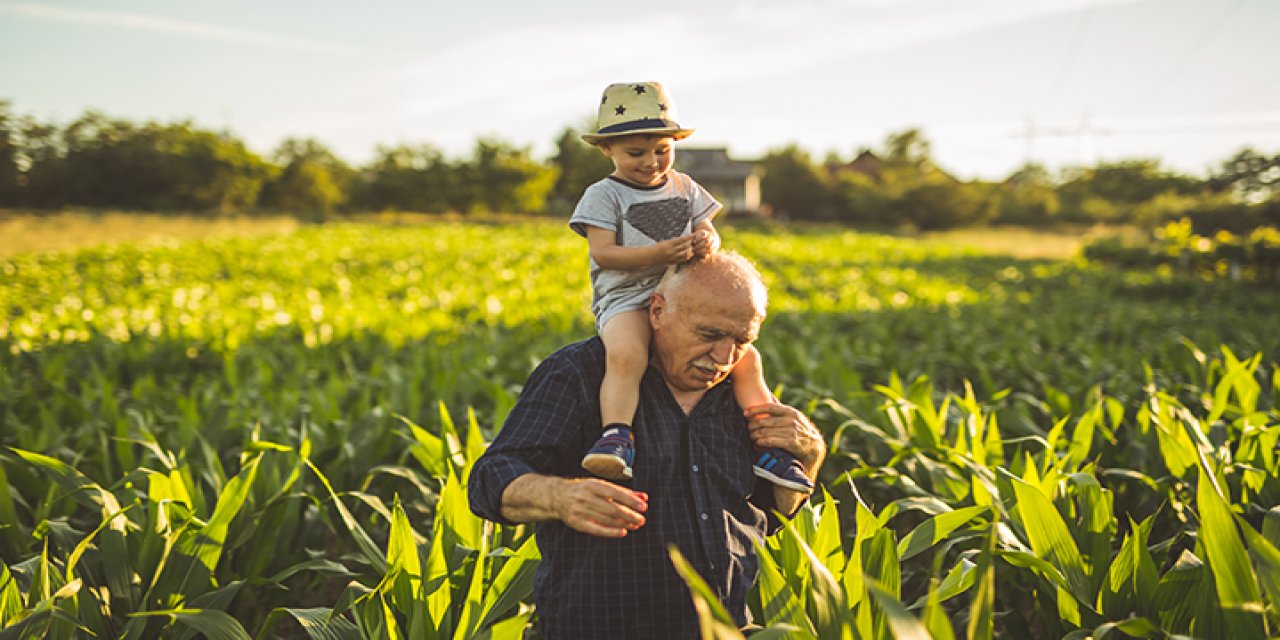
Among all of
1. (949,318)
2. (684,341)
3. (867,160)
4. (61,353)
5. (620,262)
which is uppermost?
(867,160)

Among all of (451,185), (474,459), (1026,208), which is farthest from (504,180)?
(474,459)

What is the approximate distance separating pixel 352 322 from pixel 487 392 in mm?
3407

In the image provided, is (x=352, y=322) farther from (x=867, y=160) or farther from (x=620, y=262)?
(x=867, y=160)

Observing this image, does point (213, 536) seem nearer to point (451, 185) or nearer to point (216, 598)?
point (216, 598)

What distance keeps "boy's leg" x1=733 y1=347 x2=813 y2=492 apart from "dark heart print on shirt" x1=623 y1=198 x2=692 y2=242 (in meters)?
0.35

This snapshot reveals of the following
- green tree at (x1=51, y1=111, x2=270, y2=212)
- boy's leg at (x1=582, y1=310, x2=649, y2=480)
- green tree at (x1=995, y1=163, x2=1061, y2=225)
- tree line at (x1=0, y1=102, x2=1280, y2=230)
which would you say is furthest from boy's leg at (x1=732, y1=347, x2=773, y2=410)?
green tree at (x1=995, y1=163, x2=1061, y2=225)

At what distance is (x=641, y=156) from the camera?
1812 millimetres

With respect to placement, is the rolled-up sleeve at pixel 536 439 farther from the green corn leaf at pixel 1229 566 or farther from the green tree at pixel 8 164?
the green tree at pixel 8 164

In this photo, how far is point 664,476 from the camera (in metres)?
1.64

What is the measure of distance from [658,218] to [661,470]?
62cm

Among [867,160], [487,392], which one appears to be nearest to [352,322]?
[487,392]

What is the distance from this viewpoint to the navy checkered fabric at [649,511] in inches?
62.0

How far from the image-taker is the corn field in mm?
1639

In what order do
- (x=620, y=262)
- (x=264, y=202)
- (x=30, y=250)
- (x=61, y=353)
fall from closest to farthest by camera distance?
(x=620, y=262)
(x=61, y=353)
(x=30, y=250)
(x=264, y=202)
